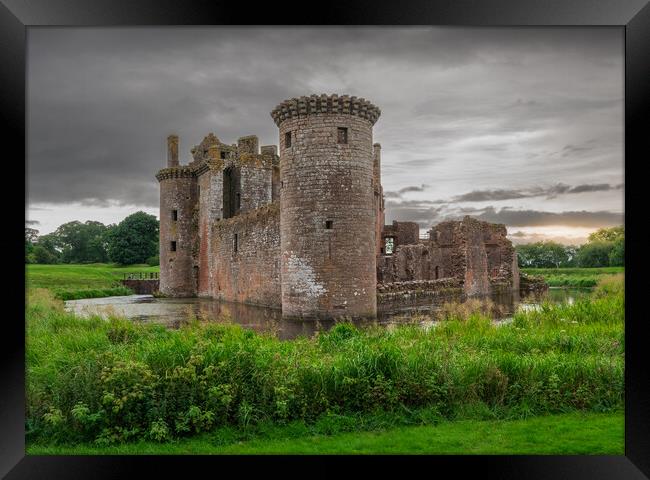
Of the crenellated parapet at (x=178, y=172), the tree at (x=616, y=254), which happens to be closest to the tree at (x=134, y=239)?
the crenellated parapet at (x=178, y=172)

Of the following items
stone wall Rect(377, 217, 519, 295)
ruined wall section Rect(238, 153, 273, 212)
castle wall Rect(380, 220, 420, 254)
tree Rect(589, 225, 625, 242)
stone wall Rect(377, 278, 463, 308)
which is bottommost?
stone wall Rect(377, 278, 463, 308)

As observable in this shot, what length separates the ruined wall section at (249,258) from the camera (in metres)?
21.5

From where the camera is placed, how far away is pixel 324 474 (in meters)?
5.60

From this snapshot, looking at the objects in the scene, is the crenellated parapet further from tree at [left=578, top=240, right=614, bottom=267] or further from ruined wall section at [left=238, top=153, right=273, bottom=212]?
tree at [left=578, top=240, right=614, bottom=267]

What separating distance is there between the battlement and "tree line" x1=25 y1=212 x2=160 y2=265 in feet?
34.0

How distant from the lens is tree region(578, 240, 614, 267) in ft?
45.0

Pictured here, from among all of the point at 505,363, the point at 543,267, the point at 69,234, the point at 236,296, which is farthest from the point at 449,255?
the point at 505,363

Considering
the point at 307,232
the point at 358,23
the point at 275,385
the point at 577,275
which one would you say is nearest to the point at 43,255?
the point at 307,232

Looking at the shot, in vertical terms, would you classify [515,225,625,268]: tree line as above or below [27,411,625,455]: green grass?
above

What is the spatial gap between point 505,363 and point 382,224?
3233 cm

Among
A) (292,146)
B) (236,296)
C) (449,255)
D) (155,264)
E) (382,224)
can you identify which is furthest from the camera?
(155,264)

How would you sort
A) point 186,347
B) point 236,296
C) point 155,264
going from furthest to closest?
point 155,264
point 236,296
point 186,347

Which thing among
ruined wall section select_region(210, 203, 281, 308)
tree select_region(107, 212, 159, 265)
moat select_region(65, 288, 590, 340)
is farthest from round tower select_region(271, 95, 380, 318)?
tree select_region(107, 212, 159, 265)

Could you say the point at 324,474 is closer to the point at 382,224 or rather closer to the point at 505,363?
the point at 505,363
